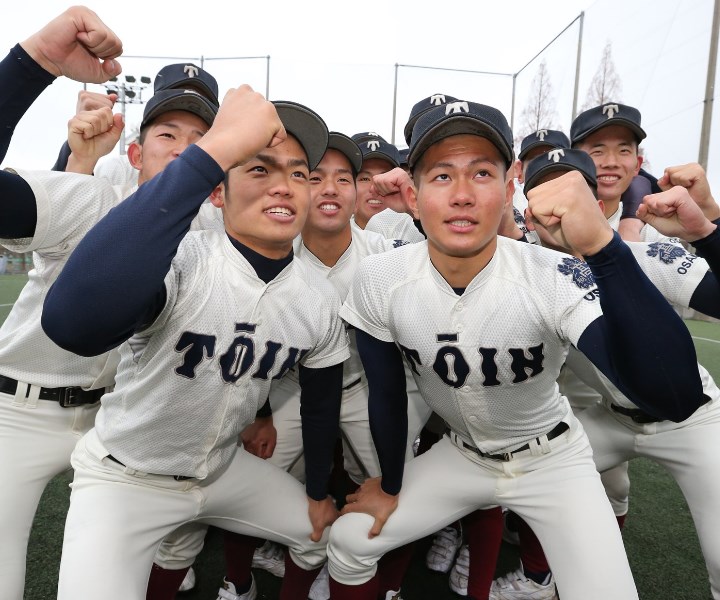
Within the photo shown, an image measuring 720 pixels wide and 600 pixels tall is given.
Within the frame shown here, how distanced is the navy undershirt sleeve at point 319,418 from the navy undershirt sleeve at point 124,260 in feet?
3.74

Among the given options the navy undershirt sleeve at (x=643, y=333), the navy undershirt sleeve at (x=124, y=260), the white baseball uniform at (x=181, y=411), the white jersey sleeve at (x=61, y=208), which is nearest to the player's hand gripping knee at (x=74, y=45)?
the white jersey sleeve at (x=61, y=208)

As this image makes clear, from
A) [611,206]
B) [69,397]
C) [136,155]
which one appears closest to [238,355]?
[69,397]

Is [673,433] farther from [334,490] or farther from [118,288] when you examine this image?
[118,288]

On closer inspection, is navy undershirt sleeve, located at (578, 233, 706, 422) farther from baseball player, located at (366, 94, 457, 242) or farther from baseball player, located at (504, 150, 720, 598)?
baseball player, located at (366, 94, 457, 242)

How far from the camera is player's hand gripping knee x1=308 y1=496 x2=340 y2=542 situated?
2363mm

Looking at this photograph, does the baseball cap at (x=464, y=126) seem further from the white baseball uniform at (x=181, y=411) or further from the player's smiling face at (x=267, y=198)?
the white baseball uniform at (x=181, y=411)

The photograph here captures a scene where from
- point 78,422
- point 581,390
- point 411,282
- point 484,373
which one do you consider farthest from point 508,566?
point 78,422

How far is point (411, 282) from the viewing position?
2.25 meters

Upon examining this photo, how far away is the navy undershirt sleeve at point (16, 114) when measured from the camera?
166cm

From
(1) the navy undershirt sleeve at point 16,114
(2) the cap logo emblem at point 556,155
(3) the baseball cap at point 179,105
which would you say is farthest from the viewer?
(2) the cap logo emblem at point 556,155

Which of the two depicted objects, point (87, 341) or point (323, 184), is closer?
point (87, 341)

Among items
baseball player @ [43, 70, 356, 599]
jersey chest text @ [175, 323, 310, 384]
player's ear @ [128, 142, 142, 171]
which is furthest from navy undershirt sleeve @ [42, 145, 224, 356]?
player's ear @ [128, 142, 142, 171]

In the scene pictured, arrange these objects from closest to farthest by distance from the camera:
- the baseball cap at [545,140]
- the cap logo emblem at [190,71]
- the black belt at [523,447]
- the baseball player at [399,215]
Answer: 1. the black belt at [523,447]
2. the cap logo emblem at [190,71]
3. the baseball player at [399,215]
4. the baseball cap at [545,140]

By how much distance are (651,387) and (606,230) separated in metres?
0.49
